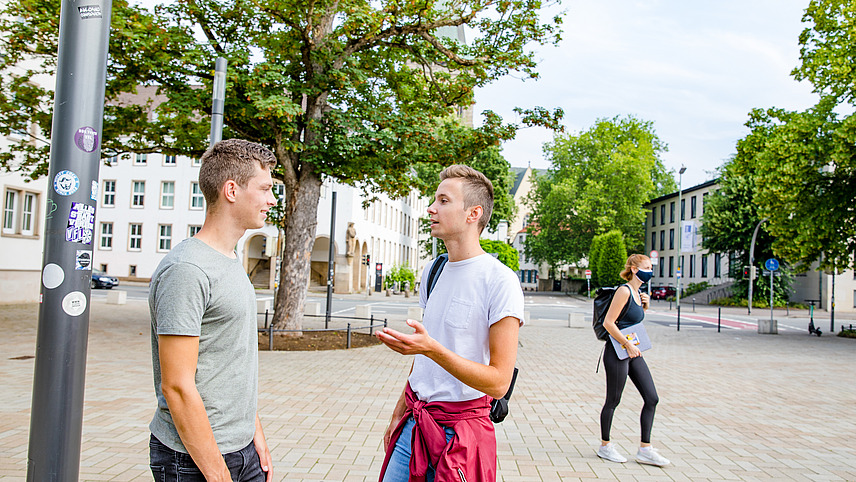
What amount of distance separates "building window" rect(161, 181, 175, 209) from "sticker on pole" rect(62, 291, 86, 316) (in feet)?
156

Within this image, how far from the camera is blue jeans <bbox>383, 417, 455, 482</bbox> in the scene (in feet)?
9.34

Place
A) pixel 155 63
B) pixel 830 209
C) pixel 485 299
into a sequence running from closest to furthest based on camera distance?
pixel 485 299
pixel 155 63
pixel 830 209

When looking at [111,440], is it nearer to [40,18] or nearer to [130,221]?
[40,18]

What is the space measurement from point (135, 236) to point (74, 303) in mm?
48899

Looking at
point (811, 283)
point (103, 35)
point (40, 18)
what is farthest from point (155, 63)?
point (811, 283)

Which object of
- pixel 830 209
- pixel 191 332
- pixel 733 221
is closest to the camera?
Result: pixel 191 332

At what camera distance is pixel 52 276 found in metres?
3.35

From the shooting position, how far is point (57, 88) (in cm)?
340

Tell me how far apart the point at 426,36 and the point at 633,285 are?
9.62 meters

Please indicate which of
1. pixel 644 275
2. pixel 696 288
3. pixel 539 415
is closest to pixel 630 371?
pixel 644 275

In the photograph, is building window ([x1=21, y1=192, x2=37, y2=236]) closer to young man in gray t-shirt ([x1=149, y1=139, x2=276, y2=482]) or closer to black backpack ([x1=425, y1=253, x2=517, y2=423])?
black backpack ([x1=425, y1=253, x2=517, y2=423])

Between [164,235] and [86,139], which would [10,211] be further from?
[164,235]

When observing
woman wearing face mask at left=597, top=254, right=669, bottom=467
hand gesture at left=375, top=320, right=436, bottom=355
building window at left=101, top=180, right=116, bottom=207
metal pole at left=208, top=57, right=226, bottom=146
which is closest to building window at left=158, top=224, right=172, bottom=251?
building window at left=101, top=180, right=116, bottom=207

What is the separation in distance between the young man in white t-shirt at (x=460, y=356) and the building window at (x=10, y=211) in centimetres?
2457
